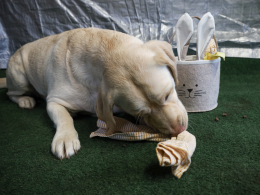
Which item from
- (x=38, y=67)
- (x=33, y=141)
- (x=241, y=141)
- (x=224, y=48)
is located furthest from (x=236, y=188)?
(x=224, y=48)

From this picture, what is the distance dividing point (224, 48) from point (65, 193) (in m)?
3.65

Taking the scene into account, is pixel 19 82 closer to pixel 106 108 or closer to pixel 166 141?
pixel 106 108

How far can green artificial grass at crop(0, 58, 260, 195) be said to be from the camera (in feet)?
4.10

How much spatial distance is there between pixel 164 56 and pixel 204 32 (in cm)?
78

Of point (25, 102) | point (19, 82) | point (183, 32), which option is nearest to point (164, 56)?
point (183, 32)

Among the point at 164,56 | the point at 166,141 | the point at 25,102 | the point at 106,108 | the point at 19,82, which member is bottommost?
the point at 25,102

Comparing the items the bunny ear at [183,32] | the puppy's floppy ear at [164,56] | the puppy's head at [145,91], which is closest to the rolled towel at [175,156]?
the puppy's head at [145,91]

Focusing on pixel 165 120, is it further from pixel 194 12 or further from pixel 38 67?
pixel 194 12

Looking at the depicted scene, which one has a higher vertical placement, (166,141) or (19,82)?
(166,141)

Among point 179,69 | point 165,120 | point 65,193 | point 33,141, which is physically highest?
point 179,69

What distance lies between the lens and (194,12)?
3.89 meters

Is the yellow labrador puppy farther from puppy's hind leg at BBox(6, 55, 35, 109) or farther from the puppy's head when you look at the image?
puppy's hind leg at BBox(6, 55, 35, 109)

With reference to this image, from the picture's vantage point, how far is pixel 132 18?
13.8 feet

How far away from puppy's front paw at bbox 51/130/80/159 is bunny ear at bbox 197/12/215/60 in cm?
143
